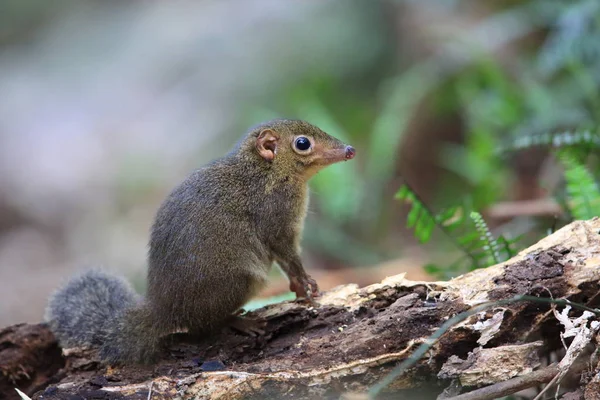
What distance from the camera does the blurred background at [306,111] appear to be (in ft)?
28.5

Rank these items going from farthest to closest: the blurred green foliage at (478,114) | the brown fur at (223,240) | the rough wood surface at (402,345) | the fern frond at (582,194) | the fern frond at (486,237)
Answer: the blurred green foliage at (478,114), the fern frond at (582,194), the fern frond at (486,237), the brown fur at (223,240), the rough wood surface at (402,345)

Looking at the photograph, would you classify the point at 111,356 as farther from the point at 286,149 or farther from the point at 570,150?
the point at 570,150

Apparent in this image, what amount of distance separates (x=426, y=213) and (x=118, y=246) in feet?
28.2

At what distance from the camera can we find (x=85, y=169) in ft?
51.8

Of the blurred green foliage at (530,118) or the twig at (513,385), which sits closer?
the twig at (513,385)

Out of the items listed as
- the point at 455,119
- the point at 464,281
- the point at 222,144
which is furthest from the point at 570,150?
the point at 222,144

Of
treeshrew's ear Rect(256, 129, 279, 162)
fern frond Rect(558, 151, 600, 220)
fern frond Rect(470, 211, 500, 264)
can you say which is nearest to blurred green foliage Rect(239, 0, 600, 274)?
fern frond Rect(558, 151, 600, 220)

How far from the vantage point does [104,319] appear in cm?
504

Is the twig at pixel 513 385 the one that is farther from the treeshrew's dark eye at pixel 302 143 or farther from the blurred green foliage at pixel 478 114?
the treeshrew's dark eye at pixel 302 143

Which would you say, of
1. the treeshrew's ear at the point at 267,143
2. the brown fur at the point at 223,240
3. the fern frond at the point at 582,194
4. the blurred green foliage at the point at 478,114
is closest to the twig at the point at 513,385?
the brown fur at the point at 223,240

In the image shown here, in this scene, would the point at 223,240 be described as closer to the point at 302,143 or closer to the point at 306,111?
the point at 302,143

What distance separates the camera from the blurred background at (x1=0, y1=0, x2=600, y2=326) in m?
8.69

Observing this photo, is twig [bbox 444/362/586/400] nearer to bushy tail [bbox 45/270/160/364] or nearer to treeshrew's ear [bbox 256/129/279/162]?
bushy tail [bbox 45/270/160/364]

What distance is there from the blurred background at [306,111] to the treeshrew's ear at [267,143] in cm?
76
